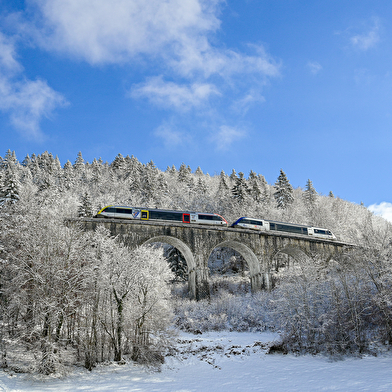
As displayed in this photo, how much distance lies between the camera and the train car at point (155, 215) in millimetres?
29266

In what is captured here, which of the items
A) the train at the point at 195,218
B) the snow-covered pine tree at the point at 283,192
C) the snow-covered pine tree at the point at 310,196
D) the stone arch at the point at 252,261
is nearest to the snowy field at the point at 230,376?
the train at the point at 195,218

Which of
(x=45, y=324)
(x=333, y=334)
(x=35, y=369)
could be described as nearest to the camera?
(x=35, y=369)

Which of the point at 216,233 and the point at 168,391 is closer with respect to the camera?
the point at 168,391

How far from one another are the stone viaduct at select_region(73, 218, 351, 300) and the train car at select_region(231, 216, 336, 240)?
31.1 inches

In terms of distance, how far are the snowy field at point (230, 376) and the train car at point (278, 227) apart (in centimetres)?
1650

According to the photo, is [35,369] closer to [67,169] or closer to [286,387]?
[286,387]

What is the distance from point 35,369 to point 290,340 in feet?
46.9

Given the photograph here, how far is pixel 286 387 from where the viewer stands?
14.6m

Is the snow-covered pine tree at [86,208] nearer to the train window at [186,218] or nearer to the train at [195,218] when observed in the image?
the train at [195,218]

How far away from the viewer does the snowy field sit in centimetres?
1439

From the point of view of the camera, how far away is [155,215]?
30328 millimetres

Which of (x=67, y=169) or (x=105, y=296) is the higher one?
(x=67, y=169)

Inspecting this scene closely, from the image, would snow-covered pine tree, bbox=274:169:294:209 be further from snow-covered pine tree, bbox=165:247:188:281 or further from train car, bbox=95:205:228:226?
train car, bbox=95:205:228:226

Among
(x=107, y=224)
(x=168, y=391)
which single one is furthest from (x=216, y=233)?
(x=168, y=391)
